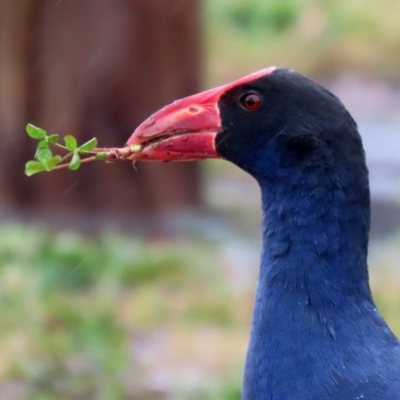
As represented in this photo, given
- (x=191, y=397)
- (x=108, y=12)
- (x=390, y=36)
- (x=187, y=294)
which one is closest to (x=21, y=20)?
(x=108, y=12)

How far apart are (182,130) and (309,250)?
0.26 metres

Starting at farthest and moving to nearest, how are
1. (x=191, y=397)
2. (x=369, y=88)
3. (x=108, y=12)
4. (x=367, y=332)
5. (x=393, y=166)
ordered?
1. (x=369, y=88)
2. (x=393, y=166)
3. (x=108, y=12)
4. (x=191, y=397)
5. (x=367, y=332)

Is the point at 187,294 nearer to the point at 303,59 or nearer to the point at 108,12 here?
the point at 108,12

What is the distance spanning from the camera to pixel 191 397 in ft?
9.51

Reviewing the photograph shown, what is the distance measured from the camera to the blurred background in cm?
300

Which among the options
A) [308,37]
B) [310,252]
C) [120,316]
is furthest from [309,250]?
[308,37]

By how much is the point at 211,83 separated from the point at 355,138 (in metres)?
3.49

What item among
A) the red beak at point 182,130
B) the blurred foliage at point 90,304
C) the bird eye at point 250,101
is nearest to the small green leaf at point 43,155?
the red beak at point 182,130

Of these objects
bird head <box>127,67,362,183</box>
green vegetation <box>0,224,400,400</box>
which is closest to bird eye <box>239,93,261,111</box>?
bird head <box>127,67,362,183</box>

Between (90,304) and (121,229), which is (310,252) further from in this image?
(121,229)

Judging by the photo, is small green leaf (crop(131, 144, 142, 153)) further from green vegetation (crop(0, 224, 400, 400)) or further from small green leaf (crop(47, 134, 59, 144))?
green vegetation (crop(0, 224, 400, 400))

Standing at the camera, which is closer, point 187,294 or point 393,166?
point 187,294

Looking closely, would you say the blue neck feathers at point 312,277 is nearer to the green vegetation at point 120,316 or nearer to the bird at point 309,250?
the bird at point 309,250

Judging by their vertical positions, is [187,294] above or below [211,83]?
below
